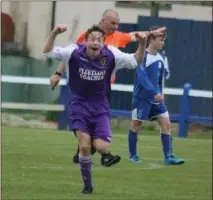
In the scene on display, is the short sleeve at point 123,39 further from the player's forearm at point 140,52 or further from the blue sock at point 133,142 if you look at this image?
the player's forearm at point 140,52

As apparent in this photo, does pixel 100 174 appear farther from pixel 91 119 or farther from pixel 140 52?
pixel 140 52

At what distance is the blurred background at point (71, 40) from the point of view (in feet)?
74.6

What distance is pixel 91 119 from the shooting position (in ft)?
35.1

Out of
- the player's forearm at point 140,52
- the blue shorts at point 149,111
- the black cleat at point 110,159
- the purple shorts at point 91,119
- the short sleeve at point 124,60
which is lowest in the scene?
the black cleat at point 110,159

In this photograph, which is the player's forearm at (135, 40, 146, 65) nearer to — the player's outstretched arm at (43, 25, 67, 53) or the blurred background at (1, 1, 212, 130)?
the player's outstretched arm at (43, 25, 67, 53)

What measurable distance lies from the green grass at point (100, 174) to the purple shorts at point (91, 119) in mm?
648

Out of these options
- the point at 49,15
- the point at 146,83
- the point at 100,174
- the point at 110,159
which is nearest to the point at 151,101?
the point at 146,83

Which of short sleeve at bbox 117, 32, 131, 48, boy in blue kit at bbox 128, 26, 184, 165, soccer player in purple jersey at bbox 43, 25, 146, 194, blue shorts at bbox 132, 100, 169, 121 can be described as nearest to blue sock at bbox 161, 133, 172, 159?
boy in blue kit at bbox 128, 26, 184, 165

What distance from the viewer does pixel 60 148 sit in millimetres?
15172

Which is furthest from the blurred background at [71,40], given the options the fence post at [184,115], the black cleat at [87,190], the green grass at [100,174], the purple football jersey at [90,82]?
the black cleat at [87,190]

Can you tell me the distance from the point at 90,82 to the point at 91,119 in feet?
1.33

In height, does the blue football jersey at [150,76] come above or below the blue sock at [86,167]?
above

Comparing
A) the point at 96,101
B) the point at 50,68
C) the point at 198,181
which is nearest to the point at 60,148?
the point at 198,181

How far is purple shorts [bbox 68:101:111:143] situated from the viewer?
10.6 metres
